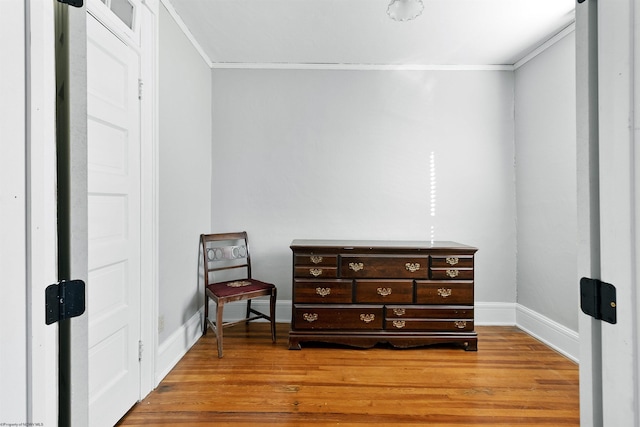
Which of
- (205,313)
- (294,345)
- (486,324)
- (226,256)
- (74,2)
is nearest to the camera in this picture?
(74,2)

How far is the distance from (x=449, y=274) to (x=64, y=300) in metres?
2.66

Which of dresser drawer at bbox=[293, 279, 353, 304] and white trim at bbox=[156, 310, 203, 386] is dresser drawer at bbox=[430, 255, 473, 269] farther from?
white trim at bbox=[156, 310, 203, 386]

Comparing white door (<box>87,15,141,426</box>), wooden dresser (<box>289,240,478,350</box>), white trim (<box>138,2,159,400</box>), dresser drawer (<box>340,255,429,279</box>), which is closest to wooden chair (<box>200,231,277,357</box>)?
wooden dresser (<box>289,240,478,350</box>)

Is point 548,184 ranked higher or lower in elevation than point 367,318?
higher

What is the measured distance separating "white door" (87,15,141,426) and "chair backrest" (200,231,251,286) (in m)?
1.09

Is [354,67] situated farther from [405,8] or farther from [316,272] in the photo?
[316,272]

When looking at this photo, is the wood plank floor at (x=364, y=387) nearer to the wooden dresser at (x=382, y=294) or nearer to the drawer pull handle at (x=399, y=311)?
the wooden dresser at (x=382, y=294)

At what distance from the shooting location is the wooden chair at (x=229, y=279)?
270cm

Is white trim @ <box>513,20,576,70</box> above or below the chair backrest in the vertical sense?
above

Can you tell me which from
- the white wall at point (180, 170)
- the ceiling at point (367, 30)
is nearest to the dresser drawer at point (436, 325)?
the white wall at point (180, 170)

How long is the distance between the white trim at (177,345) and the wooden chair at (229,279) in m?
0.10

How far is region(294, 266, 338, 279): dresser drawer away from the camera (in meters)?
2.81

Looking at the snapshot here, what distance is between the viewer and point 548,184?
9.37ft

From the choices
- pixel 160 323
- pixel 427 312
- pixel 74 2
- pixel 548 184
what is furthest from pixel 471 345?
pixel 74 2
